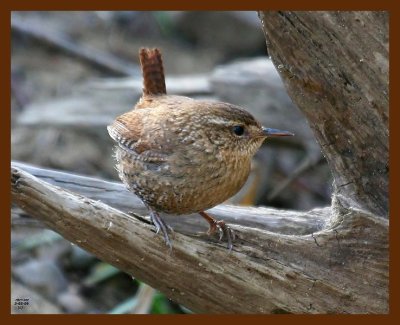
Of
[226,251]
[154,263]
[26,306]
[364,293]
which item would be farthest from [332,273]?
[26,306]

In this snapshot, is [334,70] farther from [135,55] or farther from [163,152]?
[135,55]

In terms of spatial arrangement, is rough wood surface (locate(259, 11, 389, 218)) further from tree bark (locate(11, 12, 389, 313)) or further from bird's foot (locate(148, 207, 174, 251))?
bird's foot (locate(148, 207, 174, 251))

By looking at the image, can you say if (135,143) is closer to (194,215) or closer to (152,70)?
(152,70)

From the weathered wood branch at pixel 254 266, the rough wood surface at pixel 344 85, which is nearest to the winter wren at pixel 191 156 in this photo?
the weathered wood branch at pixel 254 266

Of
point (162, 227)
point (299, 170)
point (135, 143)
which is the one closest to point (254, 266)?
point (162, 227)

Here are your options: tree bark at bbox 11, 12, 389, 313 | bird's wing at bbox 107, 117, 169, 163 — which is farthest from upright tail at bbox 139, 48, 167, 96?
tree bark at bbox 11, 12, 389, 313

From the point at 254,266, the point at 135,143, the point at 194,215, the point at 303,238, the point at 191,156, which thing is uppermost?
the point at 135,143

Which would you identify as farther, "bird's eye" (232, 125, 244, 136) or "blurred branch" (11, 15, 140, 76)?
"blurred branch" (11, 15, 140, 76)
